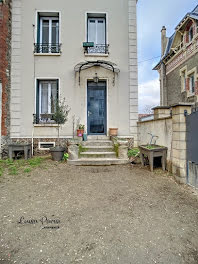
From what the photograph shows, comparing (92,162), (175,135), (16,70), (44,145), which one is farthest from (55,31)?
(175,135)

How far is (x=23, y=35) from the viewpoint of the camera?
6.22m

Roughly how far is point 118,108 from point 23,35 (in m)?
5.27

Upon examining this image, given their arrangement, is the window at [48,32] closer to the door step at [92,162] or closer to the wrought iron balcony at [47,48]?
the wrought iron balcony at [47,48]

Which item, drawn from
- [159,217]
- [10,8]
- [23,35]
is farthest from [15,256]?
[10,8]

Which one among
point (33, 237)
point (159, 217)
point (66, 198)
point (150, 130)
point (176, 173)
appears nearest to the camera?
point (33, 237)

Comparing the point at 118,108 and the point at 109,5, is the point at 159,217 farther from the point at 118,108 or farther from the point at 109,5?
the point at 109,5

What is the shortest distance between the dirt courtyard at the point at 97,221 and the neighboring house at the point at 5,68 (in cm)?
301

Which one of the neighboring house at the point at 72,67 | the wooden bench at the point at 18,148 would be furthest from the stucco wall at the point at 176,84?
the wooden bench at the point at 18,148

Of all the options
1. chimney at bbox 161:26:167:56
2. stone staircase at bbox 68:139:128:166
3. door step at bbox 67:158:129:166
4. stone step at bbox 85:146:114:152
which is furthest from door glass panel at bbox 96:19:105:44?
chimney at bbox 161:26:167:56

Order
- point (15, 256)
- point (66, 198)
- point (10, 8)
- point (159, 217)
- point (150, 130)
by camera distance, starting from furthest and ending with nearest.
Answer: point (10, 8) < point (150, 130) < point (66, 198) < point (159, 217) < point (15, 256)

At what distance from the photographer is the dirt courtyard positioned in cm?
151

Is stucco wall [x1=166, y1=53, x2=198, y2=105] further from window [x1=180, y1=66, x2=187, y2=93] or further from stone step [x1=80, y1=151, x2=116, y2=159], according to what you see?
stone step [x1=80, y1=151, x2=116, y2=159]

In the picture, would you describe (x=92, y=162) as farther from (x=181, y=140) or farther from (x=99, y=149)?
(x=181, y=140)

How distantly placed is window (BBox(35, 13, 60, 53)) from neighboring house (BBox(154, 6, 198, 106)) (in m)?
8.56
